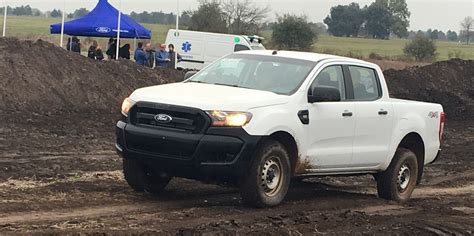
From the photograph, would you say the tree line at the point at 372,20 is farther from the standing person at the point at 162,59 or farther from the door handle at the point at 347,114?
the door handle at the point at 347,114

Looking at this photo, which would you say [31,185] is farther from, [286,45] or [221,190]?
[286,45]

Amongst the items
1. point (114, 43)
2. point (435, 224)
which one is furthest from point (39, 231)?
point (114, 43)

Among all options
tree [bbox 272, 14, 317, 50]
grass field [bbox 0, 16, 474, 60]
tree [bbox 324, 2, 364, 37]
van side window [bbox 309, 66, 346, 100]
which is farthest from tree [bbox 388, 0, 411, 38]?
van side window [bbox 309, 66, 346, 100]

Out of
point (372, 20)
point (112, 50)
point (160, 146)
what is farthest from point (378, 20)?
point (160, 146)

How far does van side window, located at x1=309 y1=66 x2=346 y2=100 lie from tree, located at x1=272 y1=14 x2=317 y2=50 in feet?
167

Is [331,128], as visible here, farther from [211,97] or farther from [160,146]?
[160,146]

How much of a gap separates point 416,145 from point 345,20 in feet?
342

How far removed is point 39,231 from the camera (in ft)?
23.2

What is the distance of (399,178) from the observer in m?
10.8

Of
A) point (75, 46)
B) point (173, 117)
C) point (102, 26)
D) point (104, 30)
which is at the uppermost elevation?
point (102, 26)

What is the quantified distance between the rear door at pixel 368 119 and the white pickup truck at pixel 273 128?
0.01 metres

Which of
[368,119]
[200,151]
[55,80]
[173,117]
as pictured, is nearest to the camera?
[200,151]

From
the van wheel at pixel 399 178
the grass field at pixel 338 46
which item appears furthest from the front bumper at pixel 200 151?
the grass field at pixel 338 46

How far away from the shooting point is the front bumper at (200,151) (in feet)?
26.9
